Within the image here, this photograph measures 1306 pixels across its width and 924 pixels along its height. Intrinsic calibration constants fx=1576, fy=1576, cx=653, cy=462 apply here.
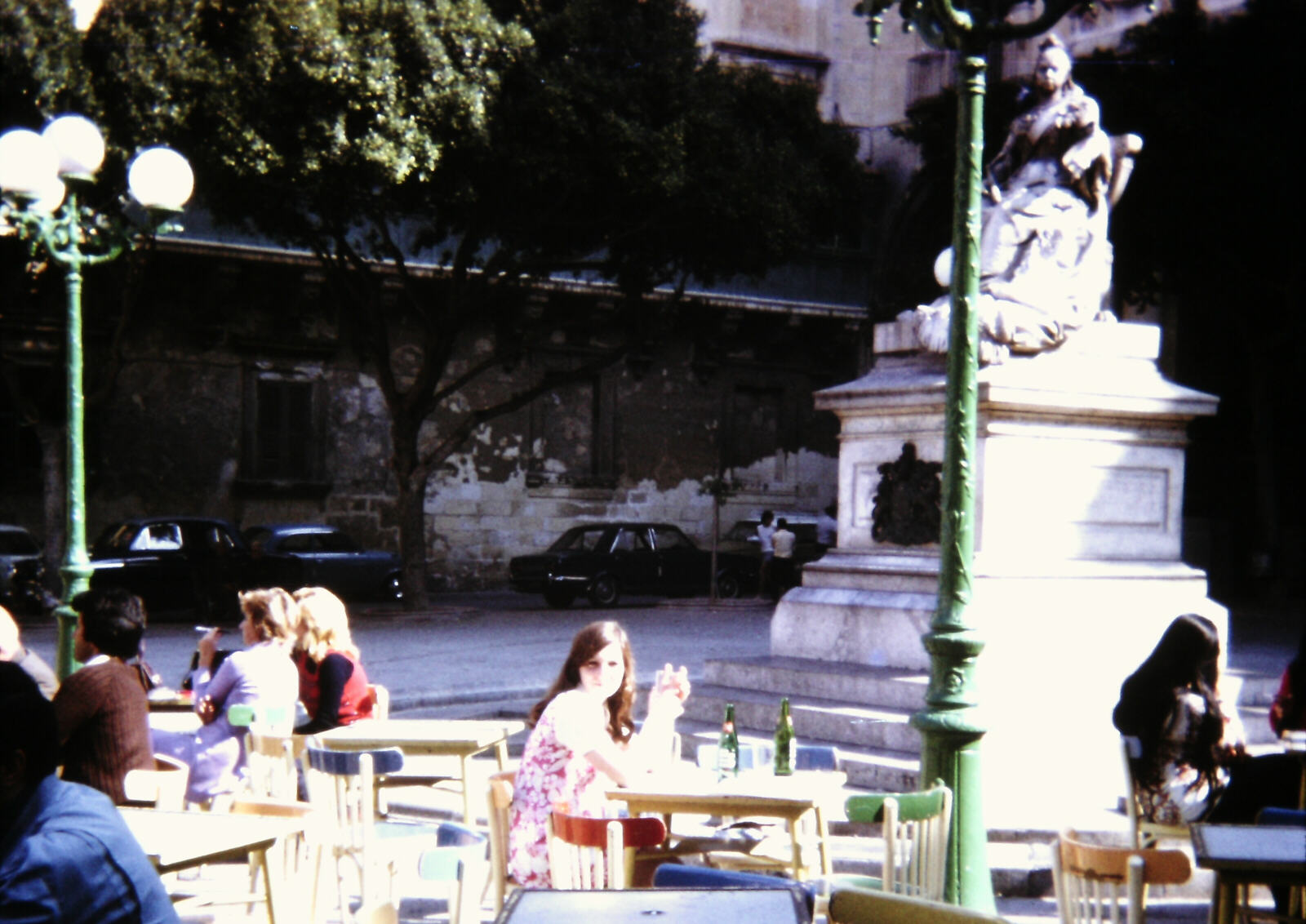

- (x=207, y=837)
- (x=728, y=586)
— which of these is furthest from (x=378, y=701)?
(x=728, y=586)

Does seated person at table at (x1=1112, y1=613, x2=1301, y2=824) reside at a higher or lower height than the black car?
higher

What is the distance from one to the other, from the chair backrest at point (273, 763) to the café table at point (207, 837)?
1179 millimetres

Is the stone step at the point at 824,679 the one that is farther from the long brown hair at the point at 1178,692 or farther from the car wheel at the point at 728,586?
the car wheel at the point at 728,586

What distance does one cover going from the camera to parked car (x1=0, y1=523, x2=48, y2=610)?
1978 cm

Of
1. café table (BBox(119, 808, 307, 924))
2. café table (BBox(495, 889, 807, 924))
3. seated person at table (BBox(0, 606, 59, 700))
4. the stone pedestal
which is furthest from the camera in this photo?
the stone pedestal

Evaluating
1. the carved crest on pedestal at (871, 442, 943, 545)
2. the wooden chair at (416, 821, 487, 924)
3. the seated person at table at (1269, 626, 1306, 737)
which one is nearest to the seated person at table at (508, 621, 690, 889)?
the wooden chair at (416, 821, 487, 924)

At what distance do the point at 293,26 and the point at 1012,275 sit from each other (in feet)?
34.1

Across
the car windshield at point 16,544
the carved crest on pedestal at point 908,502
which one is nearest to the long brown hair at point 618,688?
the carved crest on pedestal at point 908,502

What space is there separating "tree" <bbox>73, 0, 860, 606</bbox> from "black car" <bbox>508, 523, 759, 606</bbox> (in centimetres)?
272

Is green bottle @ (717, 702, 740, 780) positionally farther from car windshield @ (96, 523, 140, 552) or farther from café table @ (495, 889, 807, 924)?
car windshield @ (96, 523, 140, 552)

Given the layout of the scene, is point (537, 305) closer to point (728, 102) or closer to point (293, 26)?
point (728, 102)

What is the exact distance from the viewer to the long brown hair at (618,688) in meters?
5.61

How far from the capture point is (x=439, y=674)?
13.8m

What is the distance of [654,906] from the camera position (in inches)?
126
